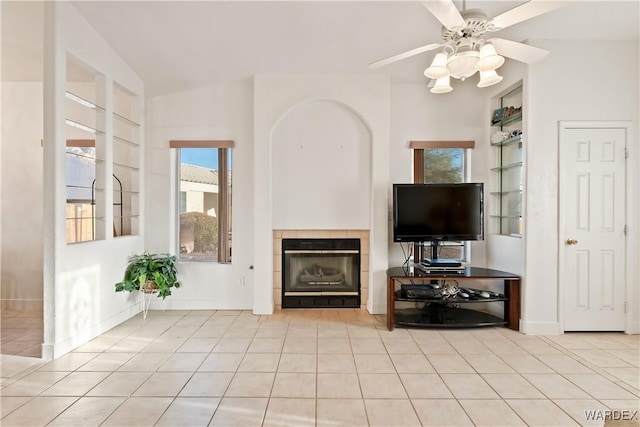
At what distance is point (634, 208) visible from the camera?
140 inches

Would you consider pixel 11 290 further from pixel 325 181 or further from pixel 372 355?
pixel 372 355

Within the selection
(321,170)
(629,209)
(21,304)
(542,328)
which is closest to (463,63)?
(321,170)

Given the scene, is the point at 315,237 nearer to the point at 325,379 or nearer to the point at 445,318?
the point at 445,318

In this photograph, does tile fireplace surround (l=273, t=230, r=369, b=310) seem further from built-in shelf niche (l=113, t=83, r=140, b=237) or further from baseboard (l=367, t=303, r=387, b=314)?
built-in shelf niche (l=113, t=83, r=140, b=237)

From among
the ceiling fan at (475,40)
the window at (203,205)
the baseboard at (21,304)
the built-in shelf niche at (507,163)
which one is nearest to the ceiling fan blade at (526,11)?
the ceiling fan at (475,40)

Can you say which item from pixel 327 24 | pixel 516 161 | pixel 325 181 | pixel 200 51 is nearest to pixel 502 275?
pixel 516 161

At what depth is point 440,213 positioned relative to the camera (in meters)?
4.05

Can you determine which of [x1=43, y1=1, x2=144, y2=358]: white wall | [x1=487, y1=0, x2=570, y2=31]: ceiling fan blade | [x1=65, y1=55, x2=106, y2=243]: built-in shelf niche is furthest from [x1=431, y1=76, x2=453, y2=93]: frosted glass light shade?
[x1=65, y1=55, x2=106, y2=243]: built-in shelf niche

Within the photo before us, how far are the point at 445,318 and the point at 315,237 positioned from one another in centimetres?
174

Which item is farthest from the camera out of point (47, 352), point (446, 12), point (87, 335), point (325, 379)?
point (87, 335)

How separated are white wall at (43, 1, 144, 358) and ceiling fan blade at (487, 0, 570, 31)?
3355 mm

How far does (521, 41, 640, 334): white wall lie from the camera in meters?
3.55

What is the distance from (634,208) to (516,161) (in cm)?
115

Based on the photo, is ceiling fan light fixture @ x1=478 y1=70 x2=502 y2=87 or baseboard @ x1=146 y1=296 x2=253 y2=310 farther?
baseboard @ x1=146 y1=296 x2=253 y2=310
